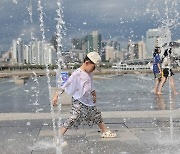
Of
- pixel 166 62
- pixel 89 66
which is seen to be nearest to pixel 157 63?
pixel 166 62

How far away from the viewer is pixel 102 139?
22.0 feet

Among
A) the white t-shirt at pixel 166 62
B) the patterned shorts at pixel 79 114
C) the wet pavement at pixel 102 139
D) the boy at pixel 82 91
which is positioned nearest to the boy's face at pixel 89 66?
the boy at pixel 82 91

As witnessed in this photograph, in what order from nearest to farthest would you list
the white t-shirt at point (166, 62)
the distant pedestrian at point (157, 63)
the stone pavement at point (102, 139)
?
the stone pavement at point (102, 139) → the white t-shirt at point (166, 62) → the distant pedestrian at point (157, 63)

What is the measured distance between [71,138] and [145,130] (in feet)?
4.45

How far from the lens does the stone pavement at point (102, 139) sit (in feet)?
19.4

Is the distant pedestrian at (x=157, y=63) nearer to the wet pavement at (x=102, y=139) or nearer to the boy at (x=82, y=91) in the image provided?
the wet pavement at (x=102, y=139)

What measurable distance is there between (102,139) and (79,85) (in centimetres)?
89

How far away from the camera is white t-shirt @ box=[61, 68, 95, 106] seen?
21.8 ft

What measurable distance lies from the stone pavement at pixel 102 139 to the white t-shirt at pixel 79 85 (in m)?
0.66

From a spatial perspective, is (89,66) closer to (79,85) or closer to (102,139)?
(79,85)

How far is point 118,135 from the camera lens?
702 cm

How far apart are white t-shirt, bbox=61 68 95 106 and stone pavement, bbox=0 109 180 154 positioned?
2.16 feet

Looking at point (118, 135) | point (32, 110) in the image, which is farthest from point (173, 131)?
point (32, 110)

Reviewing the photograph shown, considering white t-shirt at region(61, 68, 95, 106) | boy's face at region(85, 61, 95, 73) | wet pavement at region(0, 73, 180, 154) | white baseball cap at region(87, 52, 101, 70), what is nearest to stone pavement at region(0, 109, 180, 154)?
wet pavement at region(0, 73, 180, 154)
